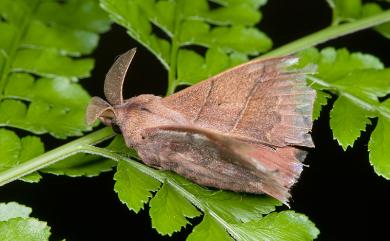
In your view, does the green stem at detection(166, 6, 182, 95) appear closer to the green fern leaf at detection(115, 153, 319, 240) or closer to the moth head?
the moth head

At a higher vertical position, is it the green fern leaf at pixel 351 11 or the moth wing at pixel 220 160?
the green fern leaf at pixel 351 11

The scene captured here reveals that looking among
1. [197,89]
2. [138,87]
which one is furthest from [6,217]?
[138,87]

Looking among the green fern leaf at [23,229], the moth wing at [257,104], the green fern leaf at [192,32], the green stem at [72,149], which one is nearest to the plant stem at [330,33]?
the green stem at [72,149]

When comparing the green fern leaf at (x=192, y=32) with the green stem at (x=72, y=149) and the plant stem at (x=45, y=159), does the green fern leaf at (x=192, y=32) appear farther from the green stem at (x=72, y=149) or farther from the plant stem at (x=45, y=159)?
the plant stem at (x=45, y=159)

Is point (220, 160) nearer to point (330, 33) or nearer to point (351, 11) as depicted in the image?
point (330, 33)

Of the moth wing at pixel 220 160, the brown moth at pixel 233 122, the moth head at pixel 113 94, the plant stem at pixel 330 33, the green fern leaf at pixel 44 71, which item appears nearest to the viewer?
the moth wing at pixel 220 160

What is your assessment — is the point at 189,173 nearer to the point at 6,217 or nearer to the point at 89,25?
the point at 6,217

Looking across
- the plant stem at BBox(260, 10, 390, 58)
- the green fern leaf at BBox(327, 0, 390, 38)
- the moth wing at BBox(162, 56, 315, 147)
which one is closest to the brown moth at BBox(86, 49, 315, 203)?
the moth wing at BBox(162, 56, 315, 147)
